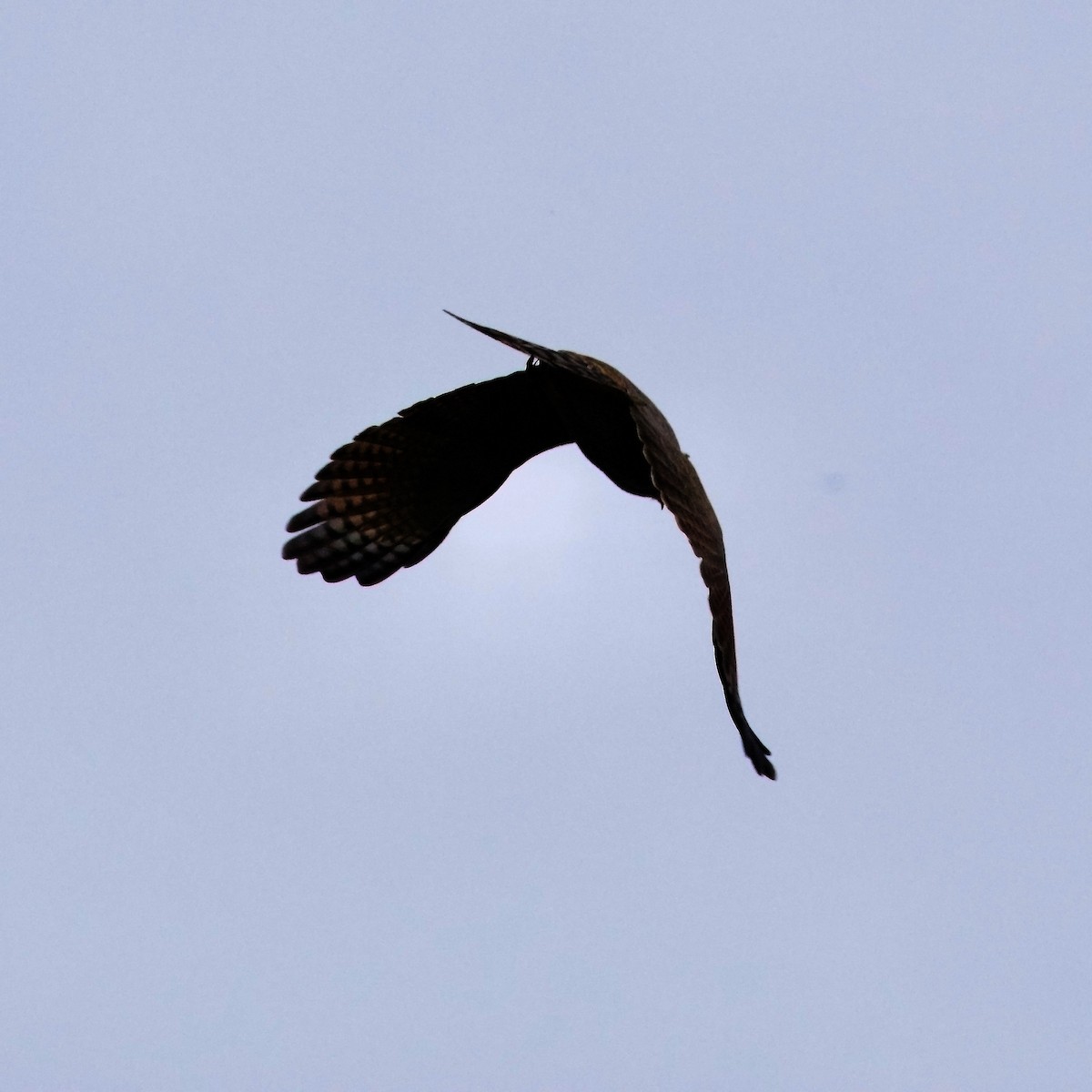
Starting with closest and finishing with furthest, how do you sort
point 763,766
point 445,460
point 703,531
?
point 763,766, point 703,531, point 445,460

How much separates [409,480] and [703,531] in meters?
4.16

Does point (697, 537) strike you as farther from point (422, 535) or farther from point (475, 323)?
point (422, 535)

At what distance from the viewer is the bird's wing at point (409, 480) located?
49.8 feet

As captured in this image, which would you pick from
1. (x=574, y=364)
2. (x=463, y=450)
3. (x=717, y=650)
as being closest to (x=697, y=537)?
(x=717, y=650)

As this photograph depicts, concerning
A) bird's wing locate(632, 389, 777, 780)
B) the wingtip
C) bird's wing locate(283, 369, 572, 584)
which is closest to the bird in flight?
bird's wing locate(283, 369, 572, 584)

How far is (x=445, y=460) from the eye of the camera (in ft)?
51.2

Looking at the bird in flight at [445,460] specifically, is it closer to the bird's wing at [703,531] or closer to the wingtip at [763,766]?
the bird's wing at [703,531]

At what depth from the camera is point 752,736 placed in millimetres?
11297

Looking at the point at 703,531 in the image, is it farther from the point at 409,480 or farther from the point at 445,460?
the point at 409,480

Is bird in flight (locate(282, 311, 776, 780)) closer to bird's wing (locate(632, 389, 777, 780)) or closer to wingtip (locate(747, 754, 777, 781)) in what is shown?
bird's wing (locate(632, 389, 777, 780))

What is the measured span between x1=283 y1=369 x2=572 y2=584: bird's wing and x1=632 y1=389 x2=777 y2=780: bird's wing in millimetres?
2046

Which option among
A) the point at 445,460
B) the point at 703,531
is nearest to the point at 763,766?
the point at 703,531

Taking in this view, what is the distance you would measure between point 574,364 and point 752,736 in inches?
126

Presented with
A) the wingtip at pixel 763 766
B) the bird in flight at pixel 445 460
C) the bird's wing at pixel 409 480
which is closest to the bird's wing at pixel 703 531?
the wingtip at pixel 763 766
